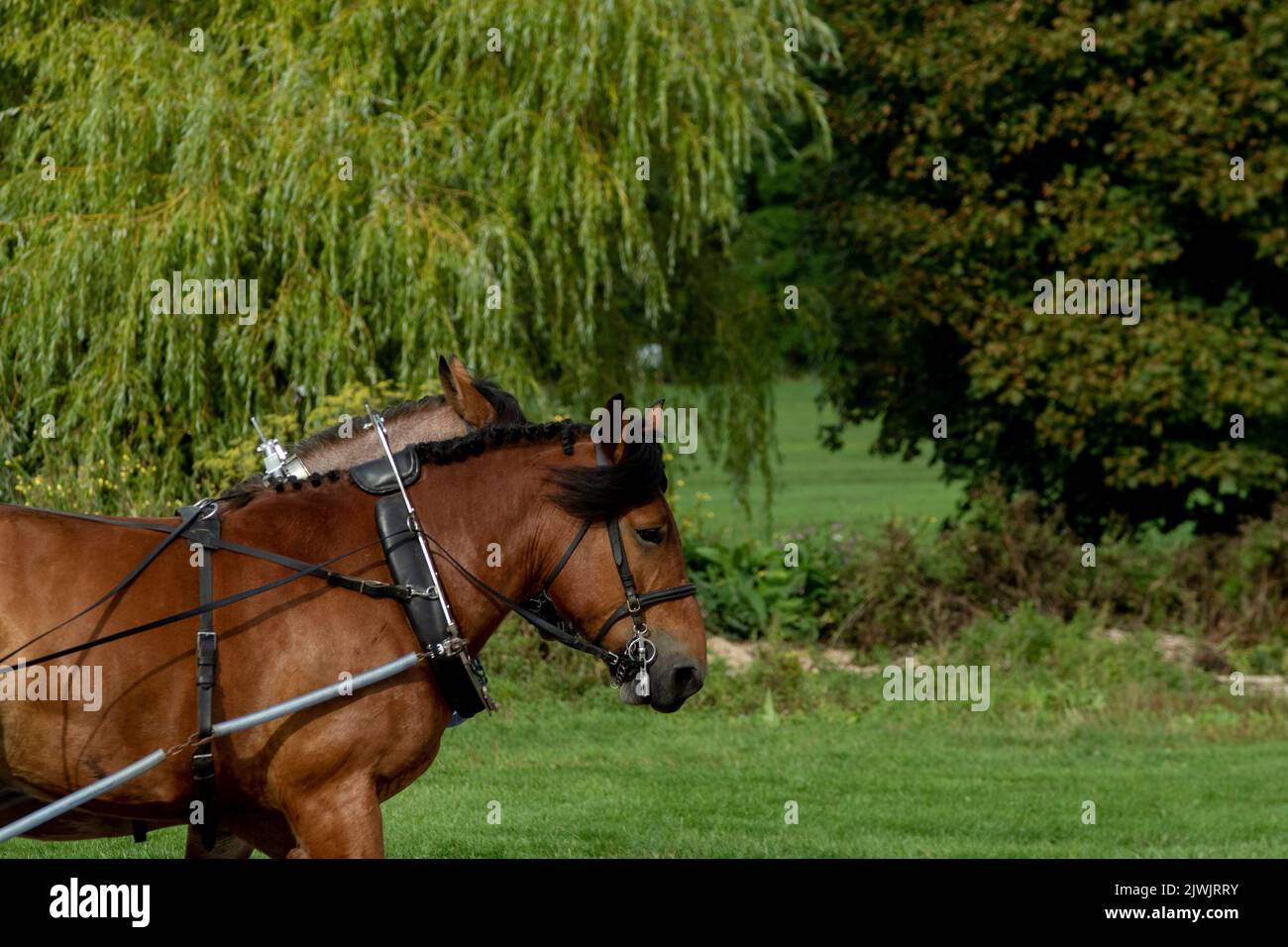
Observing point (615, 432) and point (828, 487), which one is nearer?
point (615, 432)

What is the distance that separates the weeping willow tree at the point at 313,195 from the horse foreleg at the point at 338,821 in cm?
750

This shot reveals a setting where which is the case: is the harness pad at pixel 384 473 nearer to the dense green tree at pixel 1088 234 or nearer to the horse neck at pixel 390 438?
the horse neck at pixel 390 438

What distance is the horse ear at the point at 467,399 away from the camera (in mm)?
5328

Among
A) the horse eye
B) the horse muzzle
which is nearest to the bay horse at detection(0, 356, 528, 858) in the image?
the horse eye

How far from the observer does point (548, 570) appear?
5.10 meters

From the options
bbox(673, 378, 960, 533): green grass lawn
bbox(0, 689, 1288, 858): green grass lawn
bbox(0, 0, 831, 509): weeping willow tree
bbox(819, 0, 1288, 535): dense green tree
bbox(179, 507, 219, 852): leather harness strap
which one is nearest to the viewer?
bbox(179, 507, 219, 852): leather harness strap

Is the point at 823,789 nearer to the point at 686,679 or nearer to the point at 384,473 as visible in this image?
the point at 686,679

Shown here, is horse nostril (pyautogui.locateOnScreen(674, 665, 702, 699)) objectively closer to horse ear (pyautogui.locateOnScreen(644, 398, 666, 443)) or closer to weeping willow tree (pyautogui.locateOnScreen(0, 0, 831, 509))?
horse ear (pyautogui.locateOnScreen(644, 398, 666, 443))

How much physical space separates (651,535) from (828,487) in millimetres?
29259

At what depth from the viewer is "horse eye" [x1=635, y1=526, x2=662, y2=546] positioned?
5051 mm

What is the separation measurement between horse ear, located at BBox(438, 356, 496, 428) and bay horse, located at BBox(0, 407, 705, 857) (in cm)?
24

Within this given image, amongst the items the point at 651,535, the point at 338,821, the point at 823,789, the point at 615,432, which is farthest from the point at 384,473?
the point at 823,789

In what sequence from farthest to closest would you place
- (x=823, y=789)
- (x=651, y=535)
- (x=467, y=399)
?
(x=823, y=789)
(x=467, y=399)
(x=651, y=535)

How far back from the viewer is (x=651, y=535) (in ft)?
16.6
